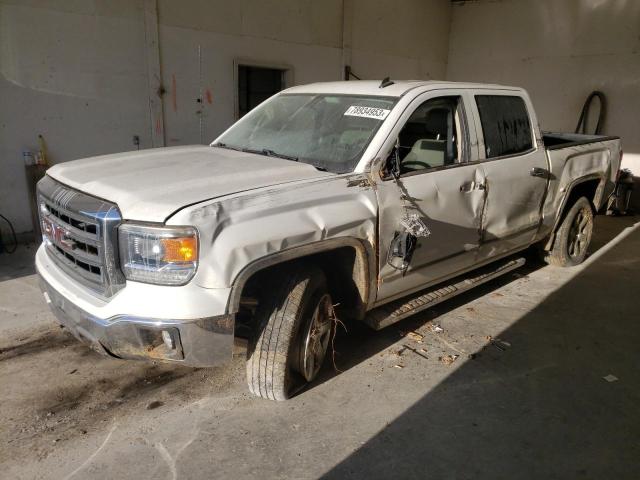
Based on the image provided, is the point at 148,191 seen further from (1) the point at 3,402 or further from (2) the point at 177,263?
(1) the point at 3,402

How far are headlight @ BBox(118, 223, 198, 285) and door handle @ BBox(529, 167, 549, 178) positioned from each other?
10.6 ft

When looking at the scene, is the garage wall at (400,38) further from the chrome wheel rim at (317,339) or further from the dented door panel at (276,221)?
the chrome wheel rim at (317,339)

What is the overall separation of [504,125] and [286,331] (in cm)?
271

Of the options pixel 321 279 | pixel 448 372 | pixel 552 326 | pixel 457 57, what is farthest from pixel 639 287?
pixel 457 57

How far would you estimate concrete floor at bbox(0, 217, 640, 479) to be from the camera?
2.54 metres

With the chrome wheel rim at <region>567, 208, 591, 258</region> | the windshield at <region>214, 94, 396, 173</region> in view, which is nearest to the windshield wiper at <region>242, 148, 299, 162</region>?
the windshield at <region>214, 94, 396, 173</region>

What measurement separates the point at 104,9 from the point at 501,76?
27.5ft

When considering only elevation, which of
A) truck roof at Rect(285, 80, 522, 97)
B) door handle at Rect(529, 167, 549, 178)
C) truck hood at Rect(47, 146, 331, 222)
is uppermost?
truck roof at Rect(285, 80, 522, 97)

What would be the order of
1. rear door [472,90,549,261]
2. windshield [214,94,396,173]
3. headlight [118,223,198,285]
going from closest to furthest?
headlight [118,223,198,285] < windshield [214,94,396,173] < rear door [472,90,549,261]

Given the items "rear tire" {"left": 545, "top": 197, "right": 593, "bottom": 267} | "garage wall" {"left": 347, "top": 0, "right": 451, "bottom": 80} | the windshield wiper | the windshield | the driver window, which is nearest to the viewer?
the windshield

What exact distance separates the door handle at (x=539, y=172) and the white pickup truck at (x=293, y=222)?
0.03 m

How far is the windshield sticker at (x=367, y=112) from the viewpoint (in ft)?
10.8

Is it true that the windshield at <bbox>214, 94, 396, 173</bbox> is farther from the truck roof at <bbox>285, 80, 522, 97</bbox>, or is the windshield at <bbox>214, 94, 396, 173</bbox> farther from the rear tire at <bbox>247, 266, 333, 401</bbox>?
the rear tire at <bbox>247, 266, 333, 401</bbox>

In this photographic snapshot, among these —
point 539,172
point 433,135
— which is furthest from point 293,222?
point 539,172
